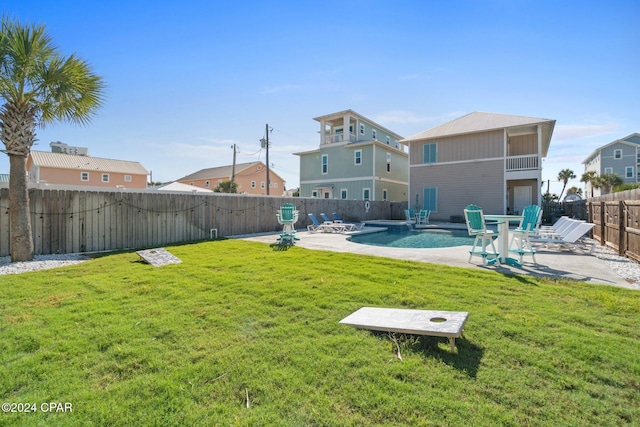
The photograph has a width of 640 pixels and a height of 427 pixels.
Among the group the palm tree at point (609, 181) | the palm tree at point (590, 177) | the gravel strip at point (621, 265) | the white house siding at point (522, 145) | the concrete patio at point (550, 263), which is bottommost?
the gravel strip at point (621, 265)

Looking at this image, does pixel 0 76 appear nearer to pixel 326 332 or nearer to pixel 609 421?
pixel 326 332

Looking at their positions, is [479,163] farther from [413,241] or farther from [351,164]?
[413,241]

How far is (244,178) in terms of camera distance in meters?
42.2

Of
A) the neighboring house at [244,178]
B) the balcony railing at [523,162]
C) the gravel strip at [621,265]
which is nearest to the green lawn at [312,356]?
the gravel strip at [621,265]

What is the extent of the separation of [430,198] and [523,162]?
19.1 ft

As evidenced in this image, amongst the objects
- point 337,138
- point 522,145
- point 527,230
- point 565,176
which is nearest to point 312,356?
point 527,230

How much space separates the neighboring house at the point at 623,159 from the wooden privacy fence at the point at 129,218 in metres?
39.4

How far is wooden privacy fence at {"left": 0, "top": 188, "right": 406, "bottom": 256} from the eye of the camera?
26.2 ft

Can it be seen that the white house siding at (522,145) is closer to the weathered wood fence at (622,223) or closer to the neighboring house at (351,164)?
the neighboring house at (351,164)

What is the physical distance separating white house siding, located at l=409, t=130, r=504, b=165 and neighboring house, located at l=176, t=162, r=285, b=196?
23.9 metres

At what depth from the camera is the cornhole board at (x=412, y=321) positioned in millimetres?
2793

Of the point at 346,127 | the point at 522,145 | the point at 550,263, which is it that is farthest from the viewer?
the point at 346,127

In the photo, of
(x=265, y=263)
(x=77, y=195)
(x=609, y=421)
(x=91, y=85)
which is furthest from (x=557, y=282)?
(x=77, y=195)

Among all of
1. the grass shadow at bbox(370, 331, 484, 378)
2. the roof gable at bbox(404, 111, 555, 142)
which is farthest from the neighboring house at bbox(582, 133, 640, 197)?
the grass shadow at bbox(370, 331, 484, 378)
